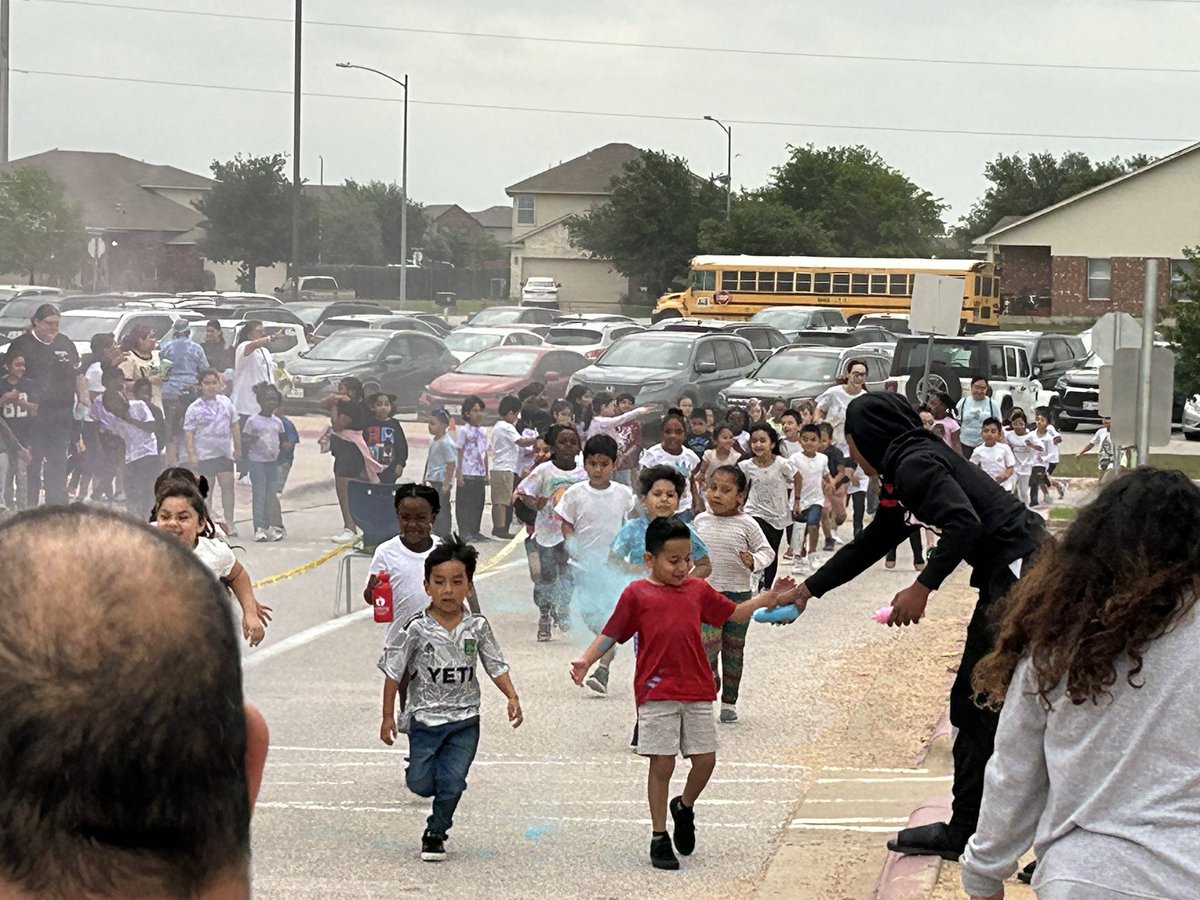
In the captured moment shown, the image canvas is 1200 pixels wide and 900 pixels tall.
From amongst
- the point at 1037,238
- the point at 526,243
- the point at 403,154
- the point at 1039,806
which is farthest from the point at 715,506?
the point at 526,243

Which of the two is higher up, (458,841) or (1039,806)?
(1039,806)

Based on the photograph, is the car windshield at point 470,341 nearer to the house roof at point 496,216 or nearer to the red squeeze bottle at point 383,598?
the red squeeze bottle at point 383,598

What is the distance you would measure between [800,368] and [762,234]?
3739cm

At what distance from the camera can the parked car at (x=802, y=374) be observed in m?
25.6

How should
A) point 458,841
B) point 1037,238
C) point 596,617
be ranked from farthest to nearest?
point 1037,238 → point 596,617 → point 458,841

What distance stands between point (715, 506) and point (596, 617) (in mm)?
2560

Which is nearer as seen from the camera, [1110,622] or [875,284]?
[1110,622]

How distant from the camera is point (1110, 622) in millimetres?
3461

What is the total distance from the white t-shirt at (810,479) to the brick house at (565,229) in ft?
186

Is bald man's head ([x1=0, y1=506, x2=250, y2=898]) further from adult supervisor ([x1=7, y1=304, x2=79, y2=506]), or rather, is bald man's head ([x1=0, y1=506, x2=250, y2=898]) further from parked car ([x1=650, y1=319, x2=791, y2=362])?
parked car ([x1=650, y1=319, x2=791, y2=362])

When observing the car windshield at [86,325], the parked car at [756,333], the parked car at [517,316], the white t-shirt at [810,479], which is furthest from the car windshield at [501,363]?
the white t-shirt at [810,479]

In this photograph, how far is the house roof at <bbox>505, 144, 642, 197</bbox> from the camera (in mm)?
93562

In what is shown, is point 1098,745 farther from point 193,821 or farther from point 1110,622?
point 193,821

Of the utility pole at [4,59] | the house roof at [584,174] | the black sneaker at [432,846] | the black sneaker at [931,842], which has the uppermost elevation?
the house roof at [584,174]
